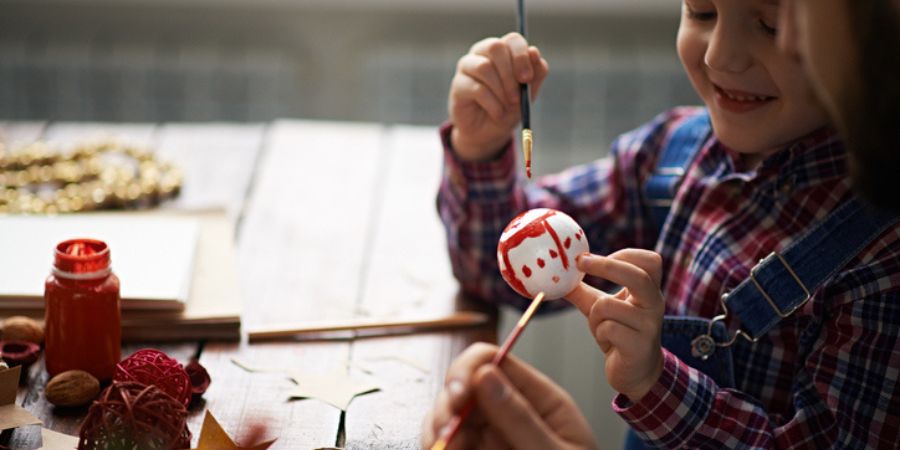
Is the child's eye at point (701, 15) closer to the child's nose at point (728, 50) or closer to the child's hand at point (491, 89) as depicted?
the child's nose at point (728, 50)

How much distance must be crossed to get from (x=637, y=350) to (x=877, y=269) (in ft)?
0.79

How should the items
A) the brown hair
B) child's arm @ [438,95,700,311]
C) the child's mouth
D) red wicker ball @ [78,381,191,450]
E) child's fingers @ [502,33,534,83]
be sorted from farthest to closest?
child's arm @ [438,95,700,311] → child's fingers @ [502,33,534,83] → the child's mouth → red wicker ball @ [78,381,191,450] → the brown hair

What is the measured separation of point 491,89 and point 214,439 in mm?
518

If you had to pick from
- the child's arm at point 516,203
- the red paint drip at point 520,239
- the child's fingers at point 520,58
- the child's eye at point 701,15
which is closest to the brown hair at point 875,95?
the red paint drip at point 520,239

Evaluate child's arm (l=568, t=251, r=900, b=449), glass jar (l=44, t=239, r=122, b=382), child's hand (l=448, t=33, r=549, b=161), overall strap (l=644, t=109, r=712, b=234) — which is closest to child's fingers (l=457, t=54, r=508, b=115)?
child's hand (l=448, t=33, r=549, b=161)

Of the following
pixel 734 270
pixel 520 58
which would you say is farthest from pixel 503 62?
pixel 734 270

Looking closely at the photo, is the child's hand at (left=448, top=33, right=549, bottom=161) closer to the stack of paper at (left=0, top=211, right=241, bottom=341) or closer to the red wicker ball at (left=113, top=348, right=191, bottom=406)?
the stack of paper at (left=0, top=211, right=241, bottom=341)

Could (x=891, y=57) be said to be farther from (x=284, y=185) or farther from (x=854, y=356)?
(x=284, y=185)

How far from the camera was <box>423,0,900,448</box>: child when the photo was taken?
1039 millimetres

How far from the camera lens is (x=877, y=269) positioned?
1.05 metres

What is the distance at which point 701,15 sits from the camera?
1.16m

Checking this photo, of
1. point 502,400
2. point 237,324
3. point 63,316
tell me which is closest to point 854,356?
point 502,400

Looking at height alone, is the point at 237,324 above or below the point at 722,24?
below

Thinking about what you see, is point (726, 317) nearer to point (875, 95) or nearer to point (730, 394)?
point (730, 394)
